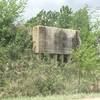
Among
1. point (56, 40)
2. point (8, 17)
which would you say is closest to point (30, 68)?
point (8, 17)

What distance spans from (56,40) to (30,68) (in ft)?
32.6

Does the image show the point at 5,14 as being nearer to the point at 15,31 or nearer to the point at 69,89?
the point at 15,31

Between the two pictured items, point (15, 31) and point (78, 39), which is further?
point (78, 39)

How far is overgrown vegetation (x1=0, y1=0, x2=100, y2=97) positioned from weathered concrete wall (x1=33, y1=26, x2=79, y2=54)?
3.04m

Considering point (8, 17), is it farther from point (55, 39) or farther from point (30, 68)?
point (55, 39)

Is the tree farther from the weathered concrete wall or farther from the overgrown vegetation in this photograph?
the weathered concrete wall

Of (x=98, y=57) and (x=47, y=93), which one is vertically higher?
(x=98, y=57)

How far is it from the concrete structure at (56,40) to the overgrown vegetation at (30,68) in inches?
121

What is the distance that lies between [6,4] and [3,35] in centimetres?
186

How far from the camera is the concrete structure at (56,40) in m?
30.6

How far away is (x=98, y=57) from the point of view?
2956cm

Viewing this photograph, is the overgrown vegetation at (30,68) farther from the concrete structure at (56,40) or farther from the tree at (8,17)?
the concrete structure at (56,40)

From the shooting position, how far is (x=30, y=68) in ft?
77.4

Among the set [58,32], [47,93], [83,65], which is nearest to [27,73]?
[47,93]
